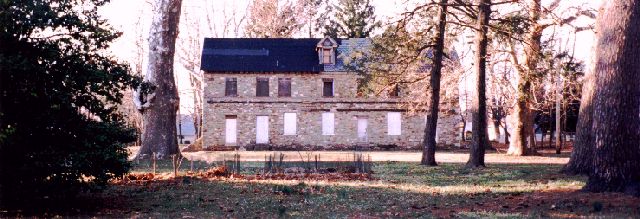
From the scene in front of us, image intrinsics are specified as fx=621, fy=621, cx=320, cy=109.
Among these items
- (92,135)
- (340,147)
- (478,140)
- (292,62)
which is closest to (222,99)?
(292,62)

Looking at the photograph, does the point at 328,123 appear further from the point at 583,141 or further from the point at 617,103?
the point at 617,103

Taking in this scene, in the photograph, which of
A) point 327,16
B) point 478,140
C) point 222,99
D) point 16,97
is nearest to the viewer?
point 16,97

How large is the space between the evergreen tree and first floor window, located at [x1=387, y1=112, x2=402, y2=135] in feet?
58.8

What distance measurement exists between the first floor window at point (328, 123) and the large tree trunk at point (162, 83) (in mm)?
18962

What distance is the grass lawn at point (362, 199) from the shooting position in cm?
991

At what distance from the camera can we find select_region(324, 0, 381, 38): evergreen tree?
2375 inches

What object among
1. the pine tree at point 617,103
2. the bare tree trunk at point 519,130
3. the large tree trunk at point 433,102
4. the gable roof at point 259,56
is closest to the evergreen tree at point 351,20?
the gable roof at point 259,56

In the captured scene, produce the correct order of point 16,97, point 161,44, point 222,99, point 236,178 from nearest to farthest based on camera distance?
point 16,97, point 236,178, point 161,44, point 222,99

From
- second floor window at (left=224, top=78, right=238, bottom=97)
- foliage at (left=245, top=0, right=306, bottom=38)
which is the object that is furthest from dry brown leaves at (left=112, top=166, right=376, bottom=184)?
foliage at (left=245, top=0, right=306, bottom=38)

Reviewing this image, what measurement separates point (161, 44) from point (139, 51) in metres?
22.6

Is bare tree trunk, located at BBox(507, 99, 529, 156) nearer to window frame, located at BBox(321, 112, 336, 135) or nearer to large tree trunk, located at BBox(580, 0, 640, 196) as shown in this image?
window frame, located at BBox(321, 112, 336, 135)

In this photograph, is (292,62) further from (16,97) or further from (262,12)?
(16,97)

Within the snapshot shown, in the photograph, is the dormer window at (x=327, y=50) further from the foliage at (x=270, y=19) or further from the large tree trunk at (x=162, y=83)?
the large tree trunk at (x=162, y=83)

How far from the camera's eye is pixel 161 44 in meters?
23.8
